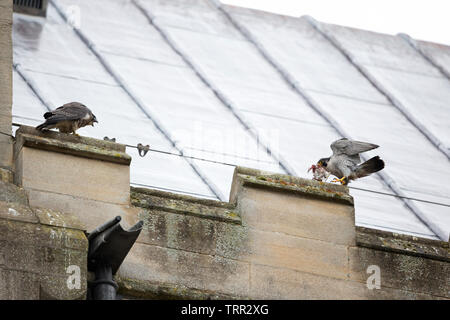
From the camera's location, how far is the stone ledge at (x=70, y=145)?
594 inches

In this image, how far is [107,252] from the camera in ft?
46.1

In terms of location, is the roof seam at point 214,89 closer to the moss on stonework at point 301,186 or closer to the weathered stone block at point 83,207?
the moss on stonework at point 301,186

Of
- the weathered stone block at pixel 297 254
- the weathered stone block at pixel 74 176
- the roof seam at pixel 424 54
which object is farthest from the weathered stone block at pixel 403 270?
the roof seam at pixel 424 54

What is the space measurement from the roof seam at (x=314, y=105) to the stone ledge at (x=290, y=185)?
18.7 ft

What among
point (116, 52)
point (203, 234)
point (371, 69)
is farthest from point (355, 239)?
point (371, 69)

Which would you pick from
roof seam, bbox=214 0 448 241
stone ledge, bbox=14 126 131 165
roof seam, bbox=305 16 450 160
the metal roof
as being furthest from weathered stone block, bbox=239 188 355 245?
roof seam, bbox=305 16 450 160

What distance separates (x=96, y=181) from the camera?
Result: 1516cm

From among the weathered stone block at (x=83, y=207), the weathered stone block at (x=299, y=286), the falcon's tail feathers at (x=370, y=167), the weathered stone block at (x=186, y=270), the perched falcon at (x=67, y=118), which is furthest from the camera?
the falcon's tail feathers at (x=370, y=167)

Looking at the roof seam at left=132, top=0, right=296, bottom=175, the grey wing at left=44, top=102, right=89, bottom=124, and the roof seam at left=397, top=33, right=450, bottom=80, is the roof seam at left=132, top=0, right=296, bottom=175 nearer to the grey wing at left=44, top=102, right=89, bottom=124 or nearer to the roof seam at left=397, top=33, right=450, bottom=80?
the roof seam at left=397, top=33, right=450, bottom=80

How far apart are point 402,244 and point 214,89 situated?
11704 mm

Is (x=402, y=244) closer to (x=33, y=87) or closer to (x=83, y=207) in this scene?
(x=83, y=207)

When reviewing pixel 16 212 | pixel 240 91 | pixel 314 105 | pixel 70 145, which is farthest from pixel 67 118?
pixel 314 105
